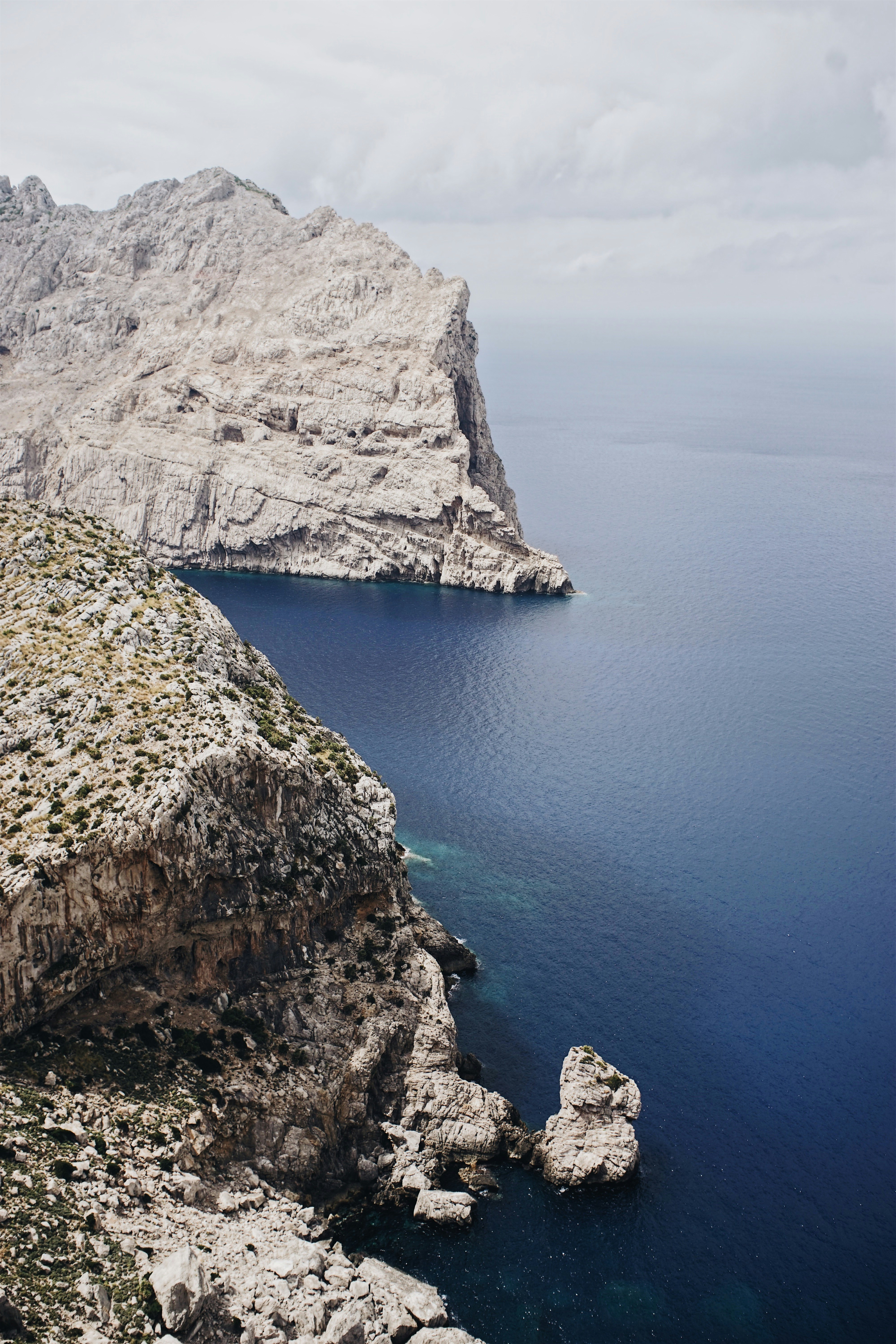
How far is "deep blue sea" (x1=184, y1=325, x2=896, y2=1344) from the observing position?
5856 centimetres

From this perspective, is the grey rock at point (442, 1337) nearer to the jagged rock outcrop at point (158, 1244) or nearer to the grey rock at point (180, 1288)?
the jagged rock outcrop at point (158, 1244)

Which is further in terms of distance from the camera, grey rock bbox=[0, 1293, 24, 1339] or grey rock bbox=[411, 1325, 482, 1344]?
grey rock bbox=[411, 1325, 482, 1344]

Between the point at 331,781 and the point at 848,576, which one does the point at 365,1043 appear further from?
the point at 848,576

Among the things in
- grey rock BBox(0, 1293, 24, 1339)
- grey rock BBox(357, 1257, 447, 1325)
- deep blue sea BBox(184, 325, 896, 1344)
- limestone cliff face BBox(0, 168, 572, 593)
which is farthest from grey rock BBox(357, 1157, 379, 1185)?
limestone cliff face BBox(0, 168, 572, 593)

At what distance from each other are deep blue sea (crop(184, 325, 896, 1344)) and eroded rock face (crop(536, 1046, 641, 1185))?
1264 millimetres

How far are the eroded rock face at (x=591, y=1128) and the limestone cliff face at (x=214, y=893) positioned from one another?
8.79ft

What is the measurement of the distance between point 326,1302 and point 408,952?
24.6 meters

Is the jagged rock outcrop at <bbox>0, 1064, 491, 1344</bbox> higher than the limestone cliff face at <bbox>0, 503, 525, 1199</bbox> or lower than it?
lower

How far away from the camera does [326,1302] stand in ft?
164

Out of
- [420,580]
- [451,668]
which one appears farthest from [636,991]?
[420,580]

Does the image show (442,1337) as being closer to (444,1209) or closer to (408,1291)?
(408,1291)

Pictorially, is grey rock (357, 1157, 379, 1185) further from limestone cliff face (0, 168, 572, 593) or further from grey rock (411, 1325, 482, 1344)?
limestone cliff face (0, 168, 572, 593)

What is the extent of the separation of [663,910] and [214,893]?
153 feet

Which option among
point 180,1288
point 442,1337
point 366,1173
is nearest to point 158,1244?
point 180,1288
